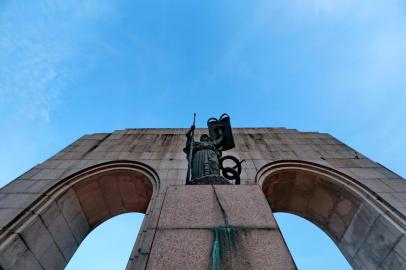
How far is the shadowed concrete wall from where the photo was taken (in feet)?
17.6

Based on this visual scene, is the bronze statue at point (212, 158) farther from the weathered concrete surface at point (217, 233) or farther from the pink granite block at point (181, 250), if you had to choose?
the pink granite block at point (181, 250)

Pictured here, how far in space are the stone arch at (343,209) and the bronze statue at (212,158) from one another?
2014 mm

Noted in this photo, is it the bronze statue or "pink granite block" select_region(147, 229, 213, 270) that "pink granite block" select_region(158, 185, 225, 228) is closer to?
"pink granite block" select_region(147, 229, 213, 270)

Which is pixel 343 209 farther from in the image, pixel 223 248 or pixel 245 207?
pixel 223 248

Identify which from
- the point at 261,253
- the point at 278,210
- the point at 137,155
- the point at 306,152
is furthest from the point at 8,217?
the point at 306,152

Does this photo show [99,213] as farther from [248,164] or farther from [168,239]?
[168,239]

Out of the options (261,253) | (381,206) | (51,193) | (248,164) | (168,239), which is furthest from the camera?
(248,164)

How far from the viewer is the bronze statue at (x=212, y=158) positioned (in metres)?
3.78

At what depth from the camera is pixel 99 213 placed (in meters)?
7.65

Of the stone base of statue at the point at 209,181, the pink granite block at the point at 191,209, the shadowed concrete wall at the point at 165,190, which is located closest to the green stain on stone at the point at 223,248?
the pink granite block at the point at 191,209

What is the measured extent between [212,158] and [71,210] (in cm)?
461

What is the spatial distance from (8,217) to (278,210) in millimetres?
6933

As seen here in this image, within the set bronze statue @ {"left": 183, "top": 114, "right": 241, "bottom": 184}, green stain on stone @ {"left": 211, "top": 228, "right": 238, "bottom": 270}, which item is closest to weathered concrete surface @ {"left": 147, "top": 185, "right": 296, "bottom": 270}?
green stain on stone @ {"left": 211, "top": 228, "right": 238, "bottom": 270}

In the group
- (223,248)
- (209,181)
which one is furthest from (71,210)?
(223,248)
